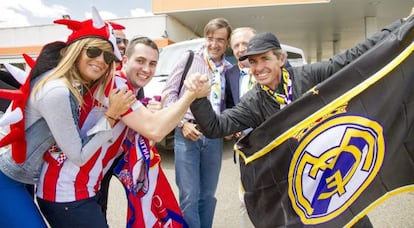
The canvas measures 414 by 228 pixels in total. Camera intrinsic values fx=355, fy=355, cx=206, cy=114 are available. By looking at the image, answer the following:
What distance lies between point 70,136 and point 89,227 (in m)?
0.52

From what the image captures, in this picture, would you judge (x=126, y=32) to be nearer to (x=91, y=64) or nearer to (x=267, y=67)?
(x=267, y=67)

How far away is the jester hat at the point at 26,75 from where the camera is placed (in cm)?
177

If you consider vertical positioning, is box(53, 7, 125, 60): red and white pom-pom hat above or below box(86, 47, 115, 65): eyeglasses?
above

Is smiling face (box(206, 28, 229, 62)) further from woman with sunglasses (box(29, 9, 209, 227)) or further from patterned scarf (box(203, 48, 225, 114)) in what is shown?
woman with sunglasses (box(29, 9, 209, 227))

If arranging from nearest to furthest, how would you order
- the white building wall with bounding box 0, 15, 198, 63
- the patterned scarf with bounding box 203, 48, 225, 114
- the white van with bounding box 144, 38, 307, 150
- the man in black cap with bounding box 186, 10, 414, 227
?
the man in black cap with bounding box 186, 10, 414, 227 < the patterned scarf with bounding box 203, 48, 225, 114 < the white van with bounding box 144, 38, 307, 150 < the white building wall with bounding box 0, 15, 198, 63

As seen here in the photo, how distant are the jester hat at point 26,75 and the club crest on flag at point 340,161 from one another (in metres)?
1.36

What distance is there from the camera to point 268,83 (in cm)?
237

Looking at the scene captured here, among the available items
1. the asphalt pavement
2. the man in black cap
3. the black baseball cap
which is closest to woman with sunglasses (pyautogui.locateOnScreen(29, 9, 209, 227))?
the man in black cap

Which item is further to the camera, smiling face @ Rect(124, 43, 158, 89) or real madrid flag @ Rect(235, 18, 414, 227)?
smiling face @ Rect(124, 43, 158, 89)

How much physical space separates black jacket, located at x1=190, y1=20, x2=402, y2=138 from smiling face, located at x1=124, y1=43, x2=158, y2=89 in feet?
1.92

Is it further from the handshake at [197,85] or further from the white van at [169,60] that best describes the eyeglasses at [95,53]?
the white van at [169,60]

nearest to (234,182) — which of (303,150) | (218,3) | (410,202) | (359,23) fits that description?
(410,202)

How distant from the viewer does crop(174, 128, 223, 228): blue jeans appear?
9.66 feet

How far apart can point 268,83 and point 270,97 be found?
103 mm
